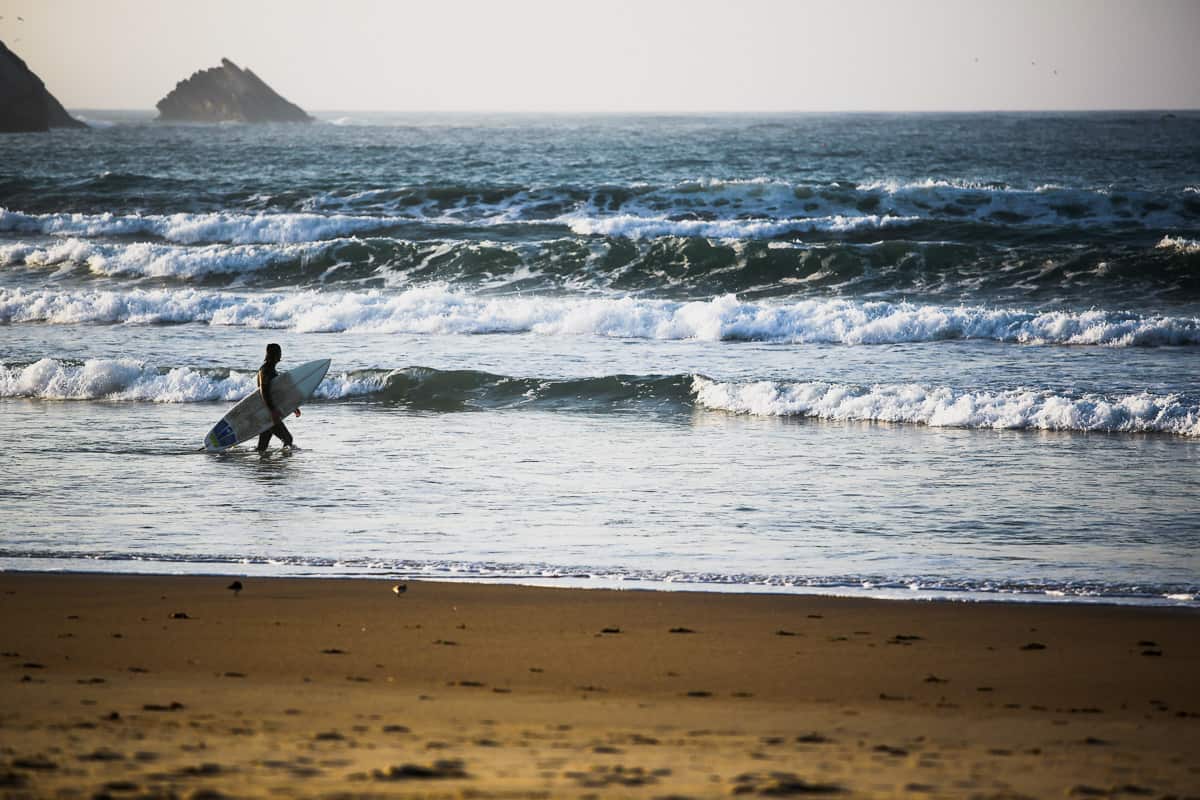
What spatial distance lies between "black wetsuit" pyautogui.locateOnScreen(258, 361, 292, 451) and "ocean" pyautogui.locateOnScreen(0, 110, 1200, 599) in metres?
0.32

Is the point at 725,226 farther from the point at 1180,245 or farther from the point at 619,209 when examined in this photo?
the point at 1180,245

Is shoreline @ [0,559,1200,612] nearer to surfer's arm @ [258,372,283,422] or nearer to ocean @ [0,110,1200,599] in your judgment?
ocean @ [0,110,1200,599]

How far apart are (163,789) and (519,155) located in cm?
5483

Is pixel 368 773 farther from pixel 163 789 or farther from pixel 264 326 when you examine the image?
pixel 264 326

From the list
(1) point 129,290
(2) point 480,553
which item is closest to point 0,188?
(1) point 129,290

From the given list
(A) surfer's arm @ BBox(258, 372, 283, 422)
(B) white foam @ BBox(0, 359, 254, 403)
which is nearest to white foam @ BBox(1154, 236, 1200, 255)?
(B) white foam @ BBox(0, 359, 254, 403)

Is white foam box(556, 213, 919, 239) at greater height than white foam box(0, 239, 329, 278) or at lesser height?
greater

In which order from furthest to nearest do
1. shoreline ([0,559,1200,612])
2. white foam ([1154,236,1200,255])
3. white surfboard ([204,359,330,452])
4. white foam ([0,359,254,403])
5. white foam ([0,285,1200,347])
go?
white foam ([1154,236,1200,255]) → white foam ([0,285,1200,347]) → white foam ([0,359,254,403]) → white surfboard ([204,359,330,452]) → shoreline ([0,559,1200,612])

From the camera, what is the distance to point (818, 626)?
6.51m

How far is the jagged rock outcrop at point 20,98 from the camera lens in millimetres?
84375

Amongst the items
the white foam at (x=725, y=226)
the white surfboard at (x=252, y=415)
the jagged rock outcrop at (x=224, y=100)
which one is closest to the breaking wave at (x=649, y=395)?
the white surfboard at (x=252, y=415)

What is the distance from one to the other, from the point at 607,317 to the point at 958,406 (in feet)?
24.9

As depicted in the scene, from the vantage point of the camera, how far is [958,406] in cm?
1355

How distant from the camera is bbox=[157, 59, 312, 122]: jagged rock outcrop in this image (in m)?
144
